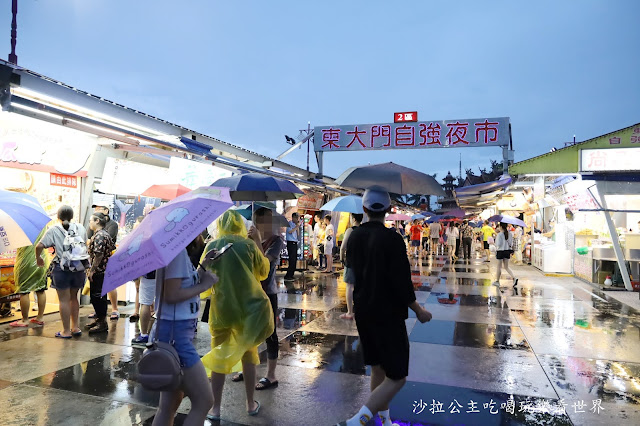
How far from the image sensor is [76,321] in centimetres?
646

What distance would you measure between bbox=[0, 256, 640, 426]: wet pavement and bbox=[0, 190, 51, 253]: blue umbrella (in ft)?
5.32

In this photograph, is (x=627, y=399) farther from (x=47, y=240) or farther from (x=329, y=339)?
(x=47, y=240)

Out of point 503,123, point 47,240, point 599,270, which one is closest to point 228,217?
point 47,240

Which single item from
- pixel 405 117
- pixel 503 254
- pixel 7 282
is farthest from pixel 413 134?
pixel 7 282

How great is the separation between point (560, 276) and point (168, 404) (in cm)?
1452

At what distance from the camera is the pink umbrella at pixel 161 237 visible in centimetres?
218

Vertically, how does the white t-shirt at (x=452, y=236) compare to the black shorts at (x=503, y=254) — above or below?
above

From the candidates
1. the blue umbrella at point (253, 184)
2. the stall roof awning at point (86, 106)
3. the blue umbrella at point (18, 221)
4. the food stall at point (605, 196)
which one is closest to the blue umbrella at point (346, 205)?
the stall roof awning at point (86, 106)

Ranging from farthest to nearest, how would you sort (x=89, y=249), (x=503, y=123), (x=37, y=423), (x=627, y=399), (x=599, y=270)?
1. (x=503, y=123)
2. (x=599, y=270)
3. (x=89, y=249)
4. (x=627, y=399)
5. (x=37, y=423)

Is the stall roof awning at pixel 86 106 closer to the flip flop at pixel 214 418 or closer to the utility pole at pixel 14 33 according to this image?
the utility pole at pixel 14 33

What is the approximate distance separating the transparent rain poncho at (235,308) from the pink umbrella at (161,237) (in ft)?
3.05

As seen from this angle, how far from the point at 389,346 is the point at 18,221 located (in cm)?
298

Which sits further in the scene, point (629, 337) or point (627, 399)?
point (629, 337)

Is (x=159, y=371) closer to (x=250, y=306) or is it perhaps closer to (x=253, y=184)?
(x=250, y=306)
